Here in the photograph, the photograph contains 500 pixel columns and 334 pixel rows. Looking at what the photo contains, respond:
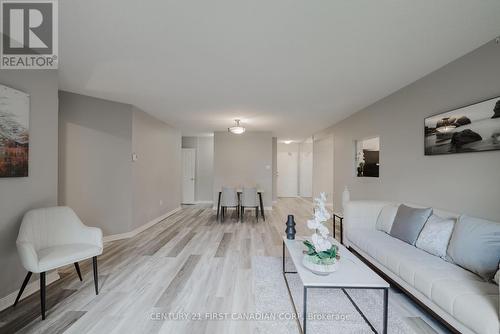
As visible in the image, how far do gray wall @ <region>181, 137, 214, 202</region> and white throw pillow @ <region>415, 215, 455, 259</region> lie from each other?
665cm

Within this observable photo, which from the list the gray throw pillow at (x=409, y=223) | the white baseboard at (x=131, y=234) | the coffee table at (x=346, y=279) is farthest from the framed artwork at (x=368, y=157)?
the white baseboard at (x=131, y=234)

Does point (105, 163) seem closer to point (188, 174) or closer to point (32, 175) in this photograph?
point (32, 175)

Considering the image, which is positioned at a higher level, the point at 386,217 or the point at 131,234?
the point at 386,217

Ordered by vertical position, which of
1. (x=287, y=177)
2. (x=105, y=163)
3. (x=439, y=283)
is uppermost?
(x=105, y=163)

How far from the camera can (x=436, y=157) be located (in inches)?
106

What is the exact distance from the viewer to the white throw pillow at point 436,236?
212cm

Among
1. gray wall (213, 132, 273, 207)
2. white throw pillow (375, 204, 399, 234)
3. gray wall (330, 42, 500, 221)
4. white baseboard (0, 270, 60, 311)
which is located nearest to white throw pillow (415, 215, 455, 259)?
gray wall (330, 42, 500, 221)

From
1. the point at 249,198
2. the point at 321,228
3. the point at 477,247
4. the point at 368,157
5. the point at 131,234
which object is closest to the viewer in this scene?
the point at 477,247

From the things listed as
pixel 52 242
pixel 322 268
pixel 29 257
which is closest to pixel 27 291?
pixel 52 242

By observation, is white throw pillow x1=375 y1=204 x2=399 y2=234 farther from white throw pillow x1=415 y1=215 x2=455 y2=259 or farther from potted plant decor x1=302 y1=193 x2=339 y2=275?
potted plant decor x1=302 y1=193 x2=339 y2=275

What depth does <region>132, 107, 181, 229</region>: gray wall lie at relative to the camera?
14.3 feet

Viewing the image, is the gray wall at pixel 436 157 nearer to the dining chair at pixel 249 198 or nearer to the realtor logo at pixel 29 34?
the dining chair at pixel 249 198

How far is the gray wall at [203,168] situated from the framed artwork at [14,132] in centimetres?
593

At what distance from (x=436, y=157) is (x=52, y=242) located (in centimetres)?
433
